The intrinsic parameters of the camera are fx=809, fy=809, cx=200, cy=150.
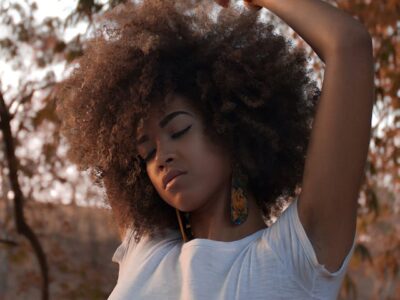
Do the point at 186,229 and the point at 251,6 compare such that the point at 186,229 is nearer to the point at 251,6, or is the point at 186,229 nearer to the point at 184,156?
the point at 184,156

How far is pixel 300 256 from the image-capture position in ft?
5.42

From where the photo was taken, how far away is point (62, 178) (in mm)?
5637

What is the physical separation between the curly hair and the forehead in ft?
0.05

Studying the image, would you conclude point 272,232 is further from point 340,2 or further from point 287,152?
point 340,2

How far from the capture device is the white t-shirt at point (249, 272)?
1.65 metres

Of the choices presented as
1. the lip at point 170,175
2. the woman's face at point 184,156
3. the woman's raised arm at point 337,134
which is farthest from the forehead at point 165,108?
the woman's raised arm at point 337,134

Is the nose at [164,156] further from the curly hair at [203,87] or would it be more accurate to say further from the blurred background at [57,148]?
the blurred background at [57,148]

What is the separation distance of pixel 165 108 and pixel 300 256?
1.51 ft

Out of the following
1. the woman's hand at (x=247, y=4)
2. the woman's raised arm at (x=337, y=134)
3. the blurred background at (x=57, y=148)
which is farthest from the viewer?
the blurred background at (x=57, y=148)

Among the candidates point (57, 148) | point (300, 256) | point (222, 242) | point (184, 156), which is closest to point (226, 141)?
point (184, 156)

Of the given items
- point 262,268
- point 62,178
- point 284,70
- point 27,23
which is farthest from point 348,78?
point 62,178

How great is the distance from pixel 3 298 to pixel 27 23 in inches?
267

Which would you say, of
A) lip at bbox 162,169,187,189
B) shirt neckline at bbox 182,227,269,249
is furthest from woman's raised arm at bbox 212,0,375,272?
lip at bbox 162,169,187,189

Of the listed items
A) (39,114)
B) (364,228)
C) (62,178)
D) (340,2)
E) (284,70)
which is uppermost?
(284,70)
